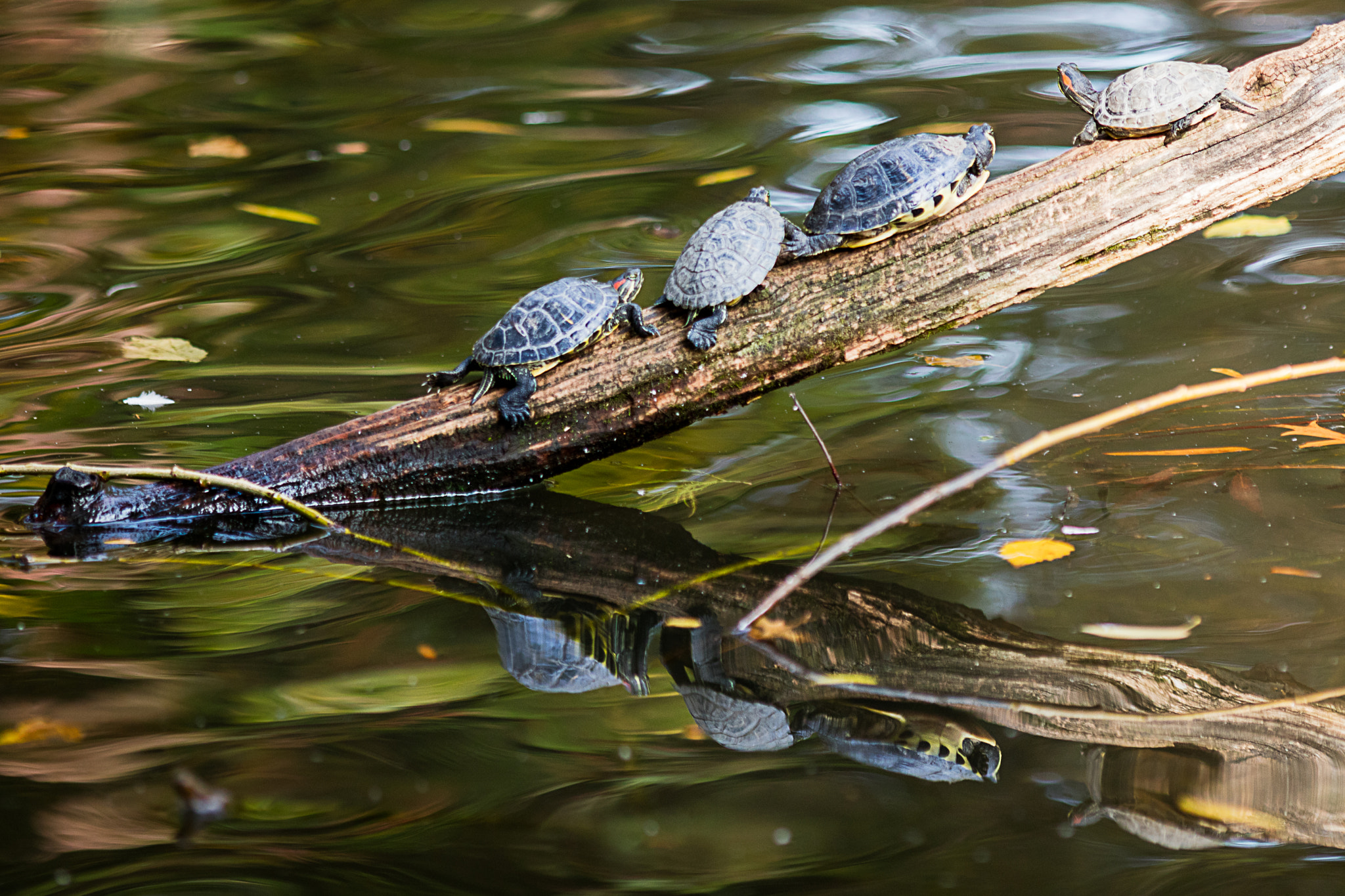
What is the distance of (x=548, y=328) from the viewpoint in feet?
8.91

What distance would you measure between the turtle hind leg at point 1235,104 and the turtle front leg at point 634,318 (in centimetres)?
163

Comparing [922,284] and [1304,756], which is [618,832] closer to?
[1304,756]

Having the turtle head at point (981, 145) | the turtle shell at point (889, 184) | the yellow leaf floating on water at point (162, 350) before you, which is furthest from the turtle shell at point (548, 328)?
the yellow leaf floating on water at point (162, 350)

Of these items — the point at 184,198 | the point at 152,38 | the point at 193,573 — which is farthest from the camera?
the point at 152,38

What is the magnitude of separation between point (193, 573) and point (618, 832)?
1.53m

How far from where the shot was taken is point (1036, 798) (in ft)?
5.41

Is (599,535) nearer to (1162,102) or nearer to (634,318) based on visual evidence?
(634,318)

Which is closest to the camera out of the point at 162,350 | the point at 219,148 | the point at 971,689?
the point at 971,689

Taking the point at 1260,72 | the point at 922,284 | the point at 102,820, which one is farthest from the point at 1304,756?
the point at 102,820

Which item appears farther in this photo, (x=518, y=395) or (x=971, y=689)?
(x=518, y=395)

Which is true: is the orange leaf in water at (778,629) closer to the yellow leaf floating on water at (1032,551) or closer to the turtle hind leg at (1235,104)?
the yellow leaf floating on water at (1032,551)

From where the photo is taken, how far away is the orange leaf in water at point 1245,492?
2.51 metres

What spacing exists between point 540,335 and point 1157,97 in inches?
68.5

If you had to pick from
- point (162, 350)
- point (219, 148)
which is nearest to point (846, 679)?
point (162, 350)
